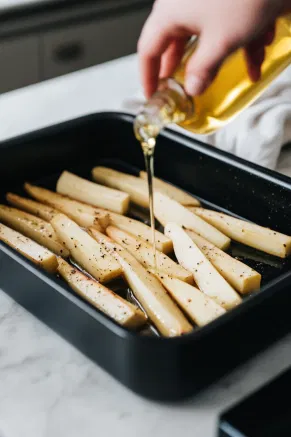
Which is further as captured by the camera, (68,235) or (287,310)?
(68,235)

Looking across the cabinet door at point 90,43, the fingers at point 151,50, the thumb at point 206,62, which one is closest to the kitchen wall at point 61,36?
the cabinet door at point 90,43

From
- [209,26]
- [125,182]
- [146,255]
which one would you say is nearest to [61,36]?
[125,182]

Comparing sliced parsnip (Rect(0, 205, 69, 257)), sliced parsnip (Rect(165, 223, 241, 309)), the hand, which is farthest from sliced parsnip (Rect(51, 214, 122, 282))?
the hand

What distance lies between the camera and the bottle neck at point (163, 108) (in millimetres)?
915

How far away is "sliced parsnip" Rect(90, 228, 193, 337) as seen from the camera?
94cm

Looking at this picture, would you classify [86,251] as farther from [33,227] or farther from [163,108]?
[163,108]

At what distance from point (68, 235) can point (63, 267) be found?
0.10 metres

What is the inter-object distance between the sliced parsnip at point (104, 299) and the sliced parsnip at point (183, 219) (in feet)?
0.81

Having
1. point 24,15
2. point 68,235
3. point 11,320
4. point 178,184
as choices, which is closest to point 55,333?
point 11,320

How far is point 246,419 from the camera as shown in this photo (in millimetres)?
728

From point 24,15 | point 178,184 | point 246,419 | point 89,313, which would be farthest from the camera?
point 24,15

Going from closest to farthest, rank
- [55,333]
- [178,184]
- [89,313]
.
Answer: [89,313] < [55,333] < [178,184]

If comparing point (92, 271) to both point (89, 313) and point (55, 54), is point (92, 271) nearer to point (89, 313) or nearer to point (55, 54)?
point (89, 313)

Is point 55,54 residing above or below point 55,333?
above
